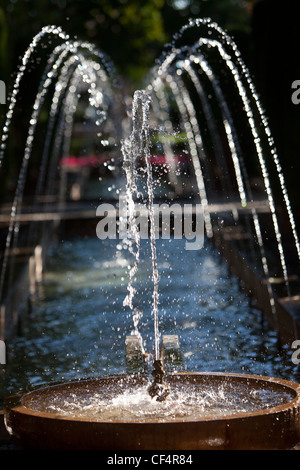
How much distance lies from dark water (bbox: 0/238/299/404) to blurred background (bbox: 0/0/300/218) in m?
4.16

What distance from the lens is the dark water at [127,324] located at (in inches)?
263

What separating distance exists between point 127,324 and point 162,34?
34592mm

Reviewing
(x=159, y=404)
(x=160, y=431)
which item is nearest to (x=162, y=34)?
(x=159, y=404)

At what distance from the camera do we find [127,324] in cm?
823

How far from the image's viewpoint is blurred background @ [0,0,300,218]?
1529cm

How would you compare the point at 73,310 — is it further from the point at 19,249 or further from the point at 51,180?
the point at 51,180

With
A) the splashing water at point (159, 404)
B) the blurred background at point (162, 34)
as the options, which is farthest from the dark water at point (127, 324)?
the blurred background at point (162, 34)

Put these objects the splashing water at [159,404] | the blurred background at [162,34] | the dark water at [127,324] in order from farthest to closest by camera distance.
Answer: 1. the blurred background at [162,34]
2. the dark water at [127,324]
3. the splashing water at [159,404]

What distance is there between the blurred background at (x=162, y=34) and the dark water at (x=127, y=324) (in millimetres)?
4156

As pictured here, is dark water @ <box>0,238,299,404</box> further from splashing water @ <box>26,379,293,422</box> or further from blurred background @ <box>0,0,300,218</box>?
blurred background @ <box>0,0,300,218</box>

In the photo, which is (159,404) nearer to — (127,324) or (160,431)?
(160,431)

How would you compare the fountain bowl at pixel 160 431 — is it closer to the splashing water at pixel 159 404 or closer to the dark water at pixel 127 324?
the splashing water at pixel 159 404
